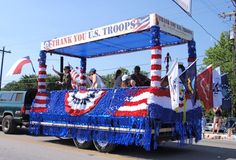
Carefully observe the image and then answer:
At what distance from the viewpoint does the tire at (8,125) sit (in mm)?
17484

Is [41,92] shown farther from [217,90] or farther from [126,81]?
[217,90]

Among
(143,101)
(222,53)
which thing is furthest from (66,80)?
(222,53)

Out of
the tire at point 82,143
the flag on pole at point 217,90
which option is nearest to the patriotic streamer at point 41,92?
the tire at point 82,143

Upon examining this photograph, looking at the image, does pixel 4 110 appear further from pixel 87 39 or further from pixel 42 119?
pixel 87 39

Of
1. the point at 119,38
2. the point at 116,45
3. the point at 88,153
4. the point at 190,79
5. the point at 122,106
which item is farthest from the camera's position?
the point at 116,45

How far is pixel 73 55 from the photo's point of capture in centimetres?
1684

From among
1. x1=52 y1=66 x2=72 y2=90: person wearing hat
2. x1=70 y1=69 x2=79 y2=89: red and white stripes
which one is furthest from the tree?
x1=52 y1=66 x2=72 y2=90: person wearing hat

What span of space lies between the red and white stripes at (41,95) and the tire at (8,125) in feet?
9.92

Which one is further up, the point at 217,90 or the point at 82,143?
the point at 217,90

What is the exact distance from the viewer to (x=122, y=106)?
38.4 feet

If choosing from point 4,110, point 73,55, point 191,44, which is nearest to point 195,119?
point 191,44

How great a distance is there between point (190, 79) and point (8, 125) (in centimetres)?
911

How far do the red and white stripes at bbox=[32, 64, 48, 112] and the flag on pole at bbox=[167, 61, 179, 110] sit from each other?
5.27 m

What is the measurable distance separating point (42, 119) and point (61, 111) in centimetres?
106
